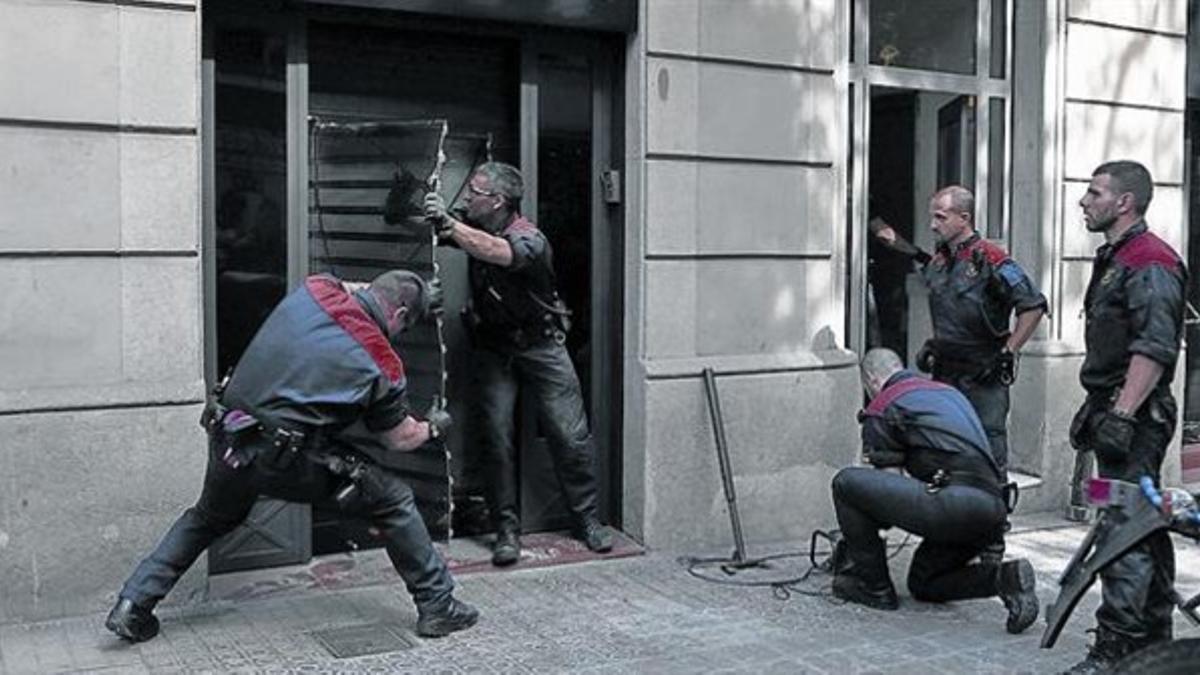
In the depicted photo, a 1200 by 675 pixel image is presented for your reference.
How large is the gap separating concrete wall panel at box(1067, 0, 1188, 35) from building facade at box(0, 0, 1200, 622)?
2 cm

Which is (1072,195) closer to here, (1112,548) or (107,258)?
(1112,548)

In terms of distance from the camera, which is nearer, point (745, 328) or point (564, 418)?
point (564, 418)

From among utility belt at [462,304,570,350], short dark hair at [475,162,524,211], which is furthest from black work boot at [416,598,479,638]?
short dark hair at [475,162,524,211]

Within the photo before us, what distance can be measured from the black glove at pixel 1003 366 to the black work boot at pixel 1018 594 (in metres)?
1.31

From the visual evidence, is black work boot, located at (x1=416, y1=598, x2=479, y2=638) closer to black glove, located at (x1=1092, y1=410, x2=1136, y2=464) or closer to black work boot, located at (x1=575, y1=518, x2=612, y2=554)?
black work boot, located at (x1=575, y1=518, x2=612, y2=554)

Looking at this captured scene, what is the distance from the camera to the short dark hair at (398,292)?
5.64 m

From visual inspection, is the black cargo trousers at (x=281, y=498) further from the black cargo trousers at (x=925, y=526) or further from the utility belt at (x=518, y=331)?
the black cargo trousers at (x=925, y=526)

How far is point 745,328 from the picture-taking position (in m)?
7.67

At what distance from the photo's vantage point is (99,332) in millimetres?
5973

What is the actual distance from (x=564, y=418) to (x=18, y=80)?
122 inches

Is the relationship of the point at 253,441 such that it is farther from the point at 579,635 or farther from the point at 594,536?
the point at 594,536

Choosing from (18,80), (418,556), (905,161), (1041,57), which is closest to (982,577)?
(418,556)

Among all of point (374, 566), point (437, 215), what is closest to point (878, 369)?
point (437, 215)

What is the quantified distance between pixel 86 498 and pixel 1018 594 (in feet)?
13.6
